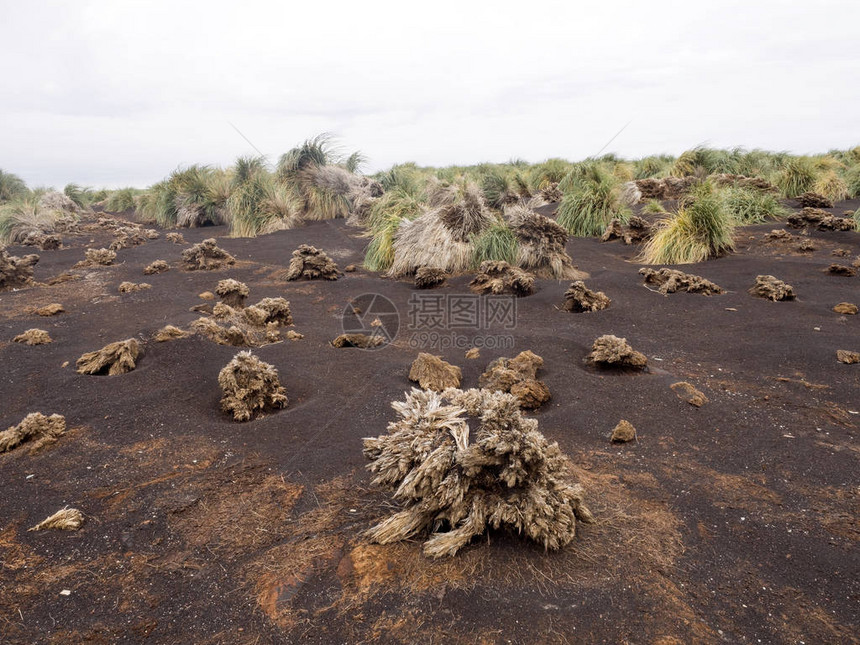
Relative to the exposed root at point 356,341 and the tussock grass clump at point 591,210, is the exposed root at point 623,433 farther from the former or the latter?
the tussock grass clump at point 591,210

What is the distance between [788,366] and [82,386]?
584 centimetres

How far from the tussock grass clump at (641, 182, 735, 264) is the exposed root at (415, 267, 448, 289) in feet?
12.0

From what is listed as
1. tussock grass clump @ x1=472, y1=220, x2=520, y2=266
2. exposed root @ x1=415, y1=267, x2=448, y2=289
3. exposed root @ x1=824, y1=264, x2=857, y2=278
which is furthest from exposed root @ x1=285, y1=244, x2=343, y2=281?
exposed root @ x1=824, y1=264, x2=857, y2=278

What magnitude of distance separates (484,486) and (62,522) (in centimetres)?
207

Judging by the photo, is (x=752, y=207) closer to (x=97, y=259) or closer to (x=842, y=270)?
(x=842, y=270)

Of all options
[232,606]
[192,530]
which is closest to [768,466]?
[232,606]

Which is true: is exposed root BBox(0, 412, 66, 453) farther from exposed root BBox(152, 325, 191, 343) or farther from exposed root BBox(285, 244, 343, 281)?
exposed root BBox(285, 244, 343, 281)

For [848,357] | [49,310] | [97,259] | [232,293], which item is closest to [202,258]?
[97,259]

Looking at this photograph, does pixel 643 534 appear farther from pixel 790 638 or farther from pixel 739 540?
pixel 790 638

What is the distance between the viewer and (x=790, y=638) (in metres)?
1.78

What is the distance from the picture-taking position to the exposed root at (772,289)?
20.0 feet

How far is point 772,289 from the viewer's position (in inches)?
243

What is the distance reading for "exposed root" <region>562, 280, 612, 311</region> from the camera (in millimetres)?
6242

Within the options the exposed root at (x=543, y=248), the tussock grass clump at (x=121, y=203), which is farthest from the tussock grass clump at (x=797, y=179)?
the tussock grass clump at (x=121, y=203)
